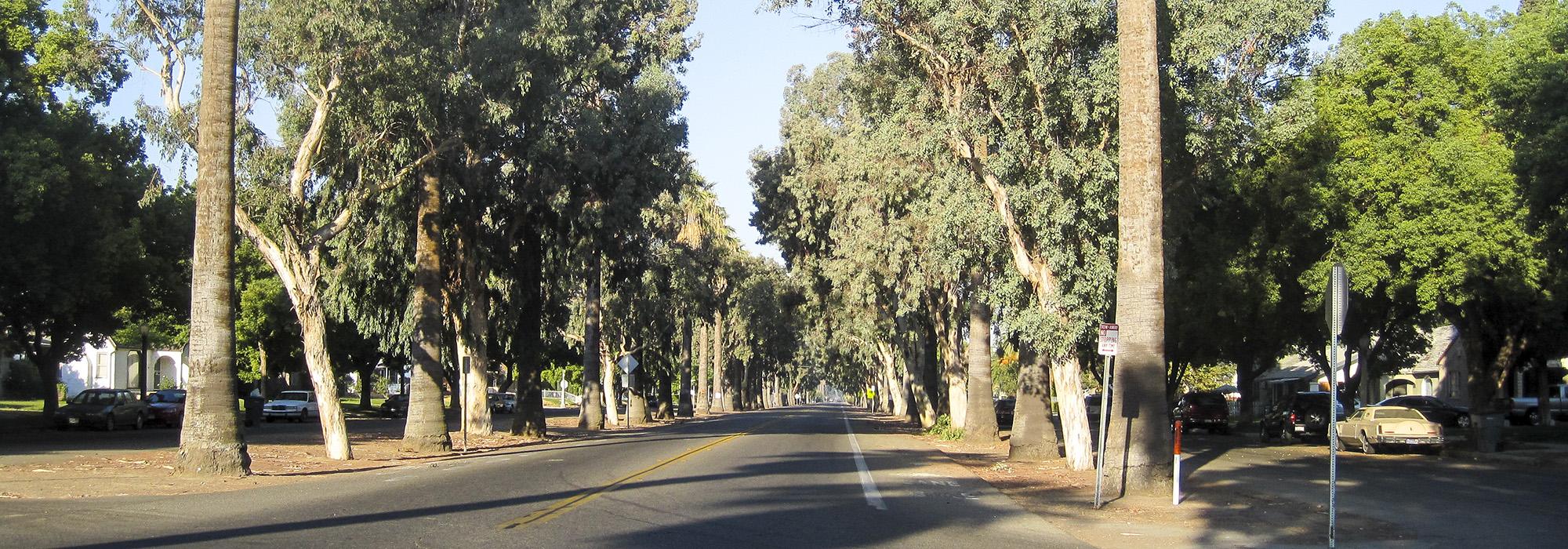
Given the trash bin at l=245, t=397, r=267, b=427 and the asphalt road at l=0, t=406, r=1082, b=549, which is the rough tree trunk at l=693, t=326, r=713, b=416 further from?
the asphalt road at l=0, t=406, r=1082, b=549

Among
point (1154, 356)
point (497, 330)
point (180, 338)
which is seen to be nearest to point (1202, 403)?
point (497, 330)

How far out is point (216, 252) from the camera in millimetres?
20141

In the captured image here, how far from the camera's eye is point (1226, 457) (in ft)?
101

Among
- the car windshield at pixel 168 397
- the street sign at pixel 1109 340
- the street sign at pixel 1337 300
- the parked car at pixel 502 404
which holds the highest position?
the street sign at pixel 1337 300

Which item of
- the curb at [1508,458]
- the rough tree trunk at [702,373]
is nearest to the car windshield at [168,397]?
the rough tree trunk at [702,373]

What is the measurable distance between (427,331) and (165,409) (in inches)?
918

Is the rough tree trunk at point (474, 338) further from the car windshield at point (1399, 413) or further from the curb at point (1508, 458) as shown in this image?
the curb at point (1508, 458)

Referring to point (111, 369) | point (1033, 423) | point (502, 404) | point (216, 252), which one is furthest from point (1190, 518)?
point (111, 369)

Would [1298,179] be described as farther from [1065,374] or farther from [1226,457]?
[1065,374]

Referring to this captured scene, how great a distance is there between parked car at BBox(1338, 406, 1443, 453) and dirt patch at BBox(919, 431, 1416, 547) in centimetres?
1396

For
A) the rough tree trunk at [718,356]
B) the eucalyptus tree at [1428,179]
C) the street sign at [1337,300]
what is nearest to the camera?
the street sign at [1337,300]

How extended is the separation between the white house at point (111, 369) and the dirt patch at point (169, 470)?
201 feet

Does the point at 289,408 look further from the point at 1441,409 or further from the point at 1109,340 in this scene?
the point at 1109,340

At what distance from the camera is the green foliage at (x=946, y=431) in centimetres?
3919
